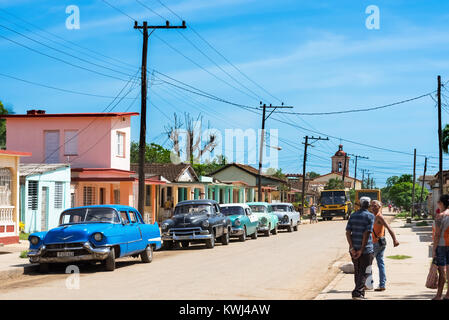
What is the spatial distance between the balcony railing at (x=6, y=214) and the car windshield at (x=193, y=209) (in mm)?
5812

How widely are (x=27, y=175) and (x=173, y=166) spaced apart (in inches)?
1013

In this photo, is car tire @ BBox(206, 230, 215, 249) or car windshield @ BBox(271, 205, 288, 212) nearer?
car tire @ BBox(206, 230, 215, 249)

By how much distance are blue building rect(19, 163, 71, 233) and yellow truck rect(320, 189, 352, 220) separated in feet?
127

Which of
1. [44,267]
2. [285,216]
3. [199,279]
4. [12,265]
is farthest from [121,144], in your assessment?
[199,279]

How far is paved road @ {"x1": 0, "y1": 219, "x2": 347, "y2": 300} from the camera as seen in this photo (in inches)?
510

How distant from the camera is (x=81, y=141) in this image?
40969 mm

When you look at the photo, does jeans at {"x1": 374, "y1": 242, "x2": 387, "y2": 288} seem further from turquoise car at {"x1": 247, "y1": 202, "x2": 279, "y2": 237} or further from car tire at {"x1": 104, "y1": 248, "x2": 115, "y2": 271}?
turquoise car at {"x1": 247, "y1": 202, "x2": 279, "y2": 237}

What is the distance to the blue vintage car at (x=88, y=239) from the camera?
1712cm

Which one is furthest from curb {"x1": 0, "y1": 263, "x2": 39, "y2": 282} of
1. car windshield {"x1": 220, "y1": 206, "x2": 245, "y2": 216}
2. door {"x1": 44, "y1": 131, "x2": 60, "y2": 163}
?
door {"x1": 44, "y1": 131, "x2": 60, "y2": 163}

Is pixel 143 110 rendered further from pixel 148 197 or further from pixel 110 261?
pixel 148 197

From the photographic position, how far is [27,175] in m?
30.4

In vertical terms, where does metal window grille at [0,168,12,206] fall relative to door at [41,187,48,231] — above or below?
above

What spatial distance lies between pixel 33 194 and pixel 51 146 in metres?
9.78
